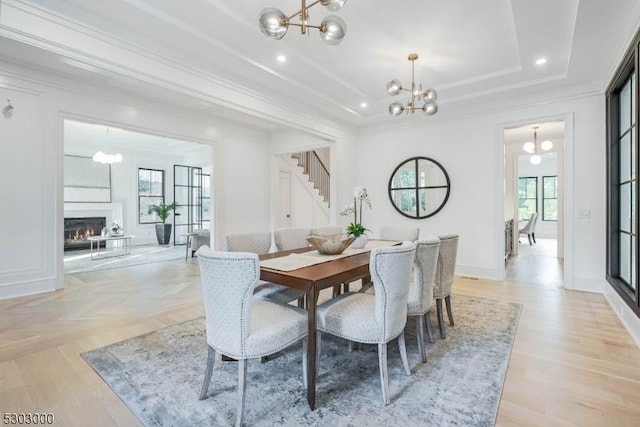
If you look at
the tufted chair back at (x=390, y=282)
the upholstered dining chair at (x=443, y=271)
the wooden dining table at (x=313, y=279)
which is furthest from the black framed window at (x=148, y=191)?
the tufted chair back at (x=390, y=282)

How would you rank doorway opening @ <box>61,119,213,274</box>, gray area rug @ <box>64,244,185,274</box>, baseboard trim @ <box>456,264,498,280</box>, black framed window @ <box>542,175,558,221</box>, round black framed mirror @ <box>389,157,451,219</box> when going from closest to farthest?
baseboard trim @ <box>456,264,498,280</box>
round black framed mirror @ <box>389,157,451,219</box>
gray area rug @ <box>64,244,185,274</box>
doorway opening @ <box>61,119,213,274</box>
black framed window @ <box>542,175,558,221</box>

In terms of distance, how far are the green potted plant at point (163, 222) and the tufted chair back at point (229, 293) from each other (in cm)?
800

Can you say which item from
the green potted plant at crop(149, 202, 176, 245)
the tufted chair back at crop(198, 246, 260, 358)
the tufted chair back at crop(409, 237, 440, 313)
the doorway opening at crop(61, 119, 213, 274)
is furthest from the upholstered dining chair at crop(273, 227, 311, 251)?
the green potted plant at crop(149, 202, 176, 245)

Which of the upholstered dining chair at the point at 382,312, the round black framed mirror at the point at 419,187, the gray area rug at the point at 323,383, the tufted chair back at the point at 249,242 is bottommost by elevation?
the gray area rug at the point at 323,383

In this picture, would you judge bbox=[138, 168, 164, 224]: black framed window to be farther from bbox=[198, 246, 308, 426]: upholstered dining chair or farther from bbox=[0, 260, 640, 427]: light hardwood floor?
bbox=[198, 246, 308, 426]: upholstered dining chair

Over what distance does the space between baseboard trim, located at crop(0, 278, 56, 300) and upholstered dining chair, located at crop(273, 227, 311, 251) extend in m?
3.06

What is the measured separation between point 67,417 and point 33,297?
113 inches

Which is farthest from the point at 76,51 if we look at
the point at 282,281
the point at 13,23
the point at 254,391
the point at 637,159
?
the point at 637,159

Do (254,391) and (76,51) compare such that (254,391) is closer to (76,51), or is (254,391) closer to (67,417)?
(67,417)

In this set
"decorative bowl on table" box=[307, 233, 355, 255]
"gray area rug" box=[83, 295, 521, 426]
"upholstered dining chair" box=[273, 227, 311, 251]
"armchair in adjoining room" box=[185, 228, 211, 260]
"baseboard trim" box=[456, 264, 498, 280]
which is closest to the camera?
"gray area rug" box=[83, 295, 521, 426]

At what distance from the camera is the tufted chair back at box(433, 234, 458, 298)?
263 centimetres

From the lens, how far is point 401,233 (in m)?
3.84

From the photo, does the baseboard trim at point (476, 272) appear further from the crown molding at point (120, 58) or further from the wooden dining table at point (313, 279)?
the crown molding at point (120, 58)

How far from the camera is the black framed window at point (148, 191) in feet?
29.1
